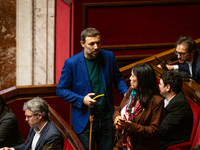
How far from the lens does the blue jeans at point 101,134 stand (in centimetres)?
243

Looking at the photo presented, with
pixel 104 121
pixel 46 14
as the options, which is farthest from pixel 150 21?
pixel 104 121

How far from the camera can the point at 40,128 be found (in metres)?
2.49

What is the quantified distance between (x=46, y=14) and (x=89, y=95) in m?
2.64

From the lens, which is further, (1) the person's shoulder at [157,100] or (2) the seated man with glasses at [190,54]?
(2) the seated man with glasses at [190,54]

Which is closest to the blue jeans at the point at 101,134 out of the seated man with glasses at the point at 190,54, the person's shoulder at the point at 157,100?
the person's shoulder at the point at 157,100

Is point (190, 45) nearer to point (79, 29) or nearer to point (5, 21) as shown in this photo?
point (79, 29)

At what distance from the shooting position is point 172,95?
265cm

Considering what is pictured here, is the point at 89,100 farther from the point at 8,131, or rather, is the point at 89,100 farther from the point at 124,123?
the point at 8,131

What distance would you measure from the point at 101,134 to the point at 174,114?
0.64 m

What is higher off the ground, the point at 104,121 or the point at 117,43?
the point at 117,43

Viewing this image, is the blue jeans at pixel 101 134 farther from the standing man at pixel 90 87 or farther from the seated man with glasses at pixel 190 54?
the seated man with glasses at pixel 190 54

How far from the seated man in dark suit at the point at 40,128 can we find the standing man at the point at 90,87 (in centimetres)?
18

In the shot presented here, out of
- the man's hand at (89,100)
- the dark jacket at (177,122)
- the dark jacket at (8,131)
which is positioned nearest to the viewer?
the man's hand at (89,100)

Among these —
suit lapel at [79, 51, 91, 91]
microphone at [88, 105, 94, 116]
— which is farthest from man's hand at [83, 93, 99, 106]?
suit lapel at [79, 51, 91, 91]
